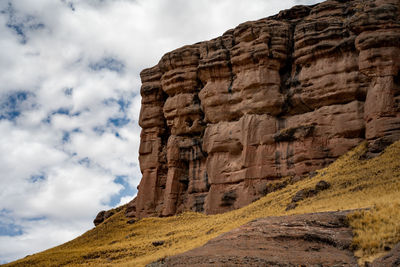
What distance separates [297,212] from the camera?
93.9 ft

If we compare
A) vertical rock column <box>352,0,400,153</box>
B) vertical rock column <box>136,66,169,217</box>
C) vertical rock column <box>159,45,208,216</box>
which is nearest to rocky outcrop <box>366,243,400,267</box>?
vertical rock column <box>352,0,400,153</box>

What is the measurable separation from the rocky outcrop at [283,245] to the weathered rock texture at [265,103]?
18.4m

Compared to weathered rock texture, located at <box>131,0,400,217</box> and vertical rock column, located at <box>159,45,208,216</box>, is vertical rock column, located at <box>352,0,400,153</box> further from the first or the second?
vertical rock column, located at <box>159,45,208,216</box>

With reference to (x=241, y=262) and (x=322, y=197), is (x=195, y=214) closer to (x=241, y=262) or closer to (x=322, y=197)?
(x=322, y=197)

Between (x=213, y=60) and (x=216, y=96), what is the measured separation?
4.59m

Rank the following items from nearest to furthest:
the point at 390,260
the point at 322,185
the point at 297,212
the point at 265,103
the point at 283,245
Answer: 1. the point at 390,260
2. the point at 283,245
3. the point at 297,212
4. the point at 322,185
5. the point at 265,103

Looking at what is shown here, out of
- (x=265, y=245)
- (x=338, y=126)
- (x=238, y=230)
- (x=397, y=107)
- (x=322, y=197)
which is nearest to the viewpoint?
(x=265, y=245)

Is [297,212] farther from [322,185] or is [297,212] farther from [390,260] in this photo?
[390,260]

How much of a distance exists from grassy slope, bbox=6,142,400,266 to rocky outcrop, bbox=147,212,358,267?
0.96 meters

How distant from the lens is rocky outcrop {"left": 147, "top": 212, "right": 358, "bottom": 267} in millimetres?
18266

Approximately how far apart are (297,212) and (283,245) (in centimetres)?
842

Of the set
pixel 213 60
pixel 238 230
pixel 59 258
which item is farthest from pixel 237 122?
pixel 238 230

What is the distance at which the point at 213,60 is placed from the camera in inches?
2110

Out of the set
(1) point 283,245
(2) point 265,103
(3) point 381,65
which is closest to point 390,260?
(1) point 283,245
